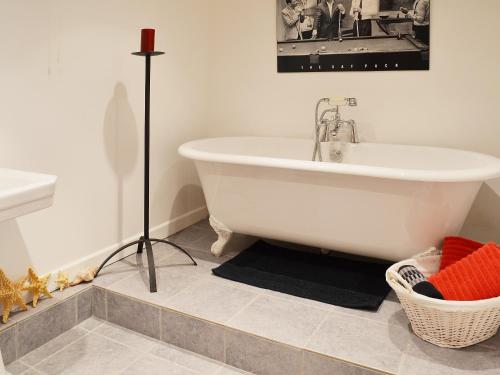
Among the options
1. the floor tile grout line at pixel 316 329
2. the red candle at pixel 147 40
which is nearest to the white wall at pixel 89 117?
the red candle at pixel 147 40

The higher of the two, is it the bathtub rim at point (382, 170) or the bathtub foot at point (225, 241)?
the bathtub rim at point (382, 170)

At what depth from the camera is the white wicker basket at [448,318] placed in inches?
64.2

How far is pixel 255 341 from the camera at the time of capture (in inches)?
71.9

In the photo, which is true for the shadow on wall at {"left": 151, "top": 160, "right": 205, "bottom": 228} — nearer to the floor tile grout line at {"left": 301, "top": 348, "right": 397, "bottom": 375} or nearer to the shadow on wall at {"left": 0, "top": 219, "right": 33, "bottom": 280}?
the shadow on wall at {"left": 0, "top": 219, "right": 33, "bottom": 280}

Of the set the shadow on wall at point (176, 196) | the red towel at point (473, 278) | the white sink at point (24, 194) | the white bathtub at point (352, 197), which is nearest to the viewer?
the white sink at point (24, 194)

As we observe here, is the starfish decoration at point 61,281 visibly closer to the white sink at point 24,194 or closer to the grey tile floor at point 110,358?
the grey tile floor at point 110,358

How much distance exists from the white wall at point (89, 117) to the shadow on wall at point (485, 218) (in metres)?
1.80

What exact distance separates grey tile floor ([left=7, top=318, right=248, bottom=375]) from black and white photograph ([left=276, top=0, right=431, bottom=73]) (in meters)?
1.91

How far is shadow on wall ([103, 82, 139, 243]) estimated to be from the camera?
2.42m

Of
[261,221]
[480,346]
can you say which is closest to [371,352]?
[480,346]

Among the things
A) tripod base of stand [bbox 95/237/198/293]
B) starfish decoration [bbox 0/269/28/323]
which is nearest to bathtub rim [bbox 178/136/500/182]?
tripod base of stand [bbox 95/237/198/293]

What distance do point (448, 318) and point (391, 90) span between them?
1497 millimetres

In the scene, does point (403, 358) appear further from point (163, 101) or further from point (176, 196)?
point (163, 101)

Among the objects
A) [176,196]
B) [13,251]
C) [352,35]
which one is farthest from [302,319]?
[352,35]
